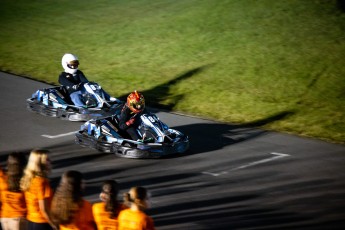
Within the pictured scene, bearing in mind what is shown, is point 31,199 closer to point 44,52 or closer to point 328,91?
point 328,91

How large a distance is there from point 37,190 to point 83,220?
30.5 inches

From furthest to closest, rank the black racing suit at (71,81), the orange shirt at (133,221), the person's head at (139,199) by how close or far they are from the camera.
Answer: the black racing suit at (71,81) < the person's head at (139,199) < the orange shirt at (133,221)

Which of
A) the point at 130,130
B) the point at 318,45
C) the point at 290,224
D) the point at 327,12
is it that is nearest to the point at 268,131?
the point at 130,130

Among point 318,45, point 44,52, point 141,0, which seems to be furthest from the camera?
point 141,0

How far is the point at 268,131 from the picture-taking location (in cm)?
1609

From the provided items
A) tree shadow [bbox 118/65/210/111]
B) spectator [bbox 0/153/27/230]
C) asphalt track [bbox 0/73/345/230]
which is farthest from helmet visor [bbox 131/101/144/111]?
spectator [bbox 0/153/27/230]

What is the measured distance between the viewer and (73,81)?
669 inches

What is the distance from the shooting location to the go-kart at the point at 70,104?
16203 millimetres

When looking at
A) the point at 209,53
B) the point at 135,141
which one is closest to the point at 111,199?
the point at 135,141

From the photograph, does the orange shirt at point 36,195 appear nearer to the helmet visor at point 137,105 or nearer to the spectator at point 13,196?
the spectator at point 13,196

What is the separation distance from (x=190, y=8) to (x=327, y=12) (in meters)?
6.47

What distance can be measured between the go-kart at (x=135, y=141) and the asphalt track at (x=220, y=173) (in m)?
0.19

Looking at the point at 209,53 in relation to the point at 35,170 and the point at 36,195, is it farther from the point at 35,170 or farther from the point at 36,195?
the point at 36,195

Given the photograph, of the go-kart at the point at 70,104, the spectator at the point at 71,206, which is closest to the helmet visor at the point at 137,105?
the go-kart at the point at 70,104
